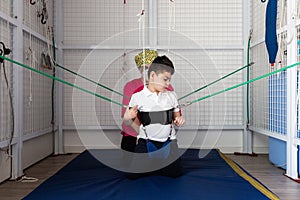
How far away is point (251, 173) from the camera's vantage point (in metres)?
3.02

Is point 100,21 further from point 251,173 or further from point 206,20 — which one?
point 251,173

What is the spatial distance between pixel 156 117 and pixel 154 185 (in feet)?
1.59

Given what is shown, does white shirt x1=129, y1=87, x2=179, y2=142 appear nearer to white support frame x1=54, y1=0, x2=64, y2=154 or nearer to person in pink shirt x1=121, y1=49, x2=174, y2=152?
person in pink shirt x1=121, y1=49, x2=174, y2=152

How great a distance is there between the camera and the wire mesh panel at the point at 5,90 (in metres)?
2.68

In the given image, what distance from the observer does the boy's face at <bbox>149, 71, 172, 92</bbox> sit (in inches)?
99.1

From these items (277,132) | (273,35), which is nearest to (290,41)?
(273,35)

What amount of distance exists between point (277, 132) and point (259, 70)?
2.78 feet

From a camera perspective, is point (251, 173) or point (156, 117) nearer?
point (156, 117)

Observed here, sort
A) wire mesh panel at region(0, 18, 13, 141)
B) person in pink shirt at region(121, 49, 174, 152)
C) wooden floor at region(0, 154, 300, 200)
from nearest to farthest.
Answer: wooden floor at region(0, 154, 300, 200) < wire mesh panel at region(0, 18, 13, 141) < person in pink shirt at region(121, 49, 174, 152)

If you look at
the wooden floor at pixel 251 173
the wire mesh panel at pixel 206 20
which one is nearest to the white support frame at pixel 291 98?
the wooden floor at pixel 251 173

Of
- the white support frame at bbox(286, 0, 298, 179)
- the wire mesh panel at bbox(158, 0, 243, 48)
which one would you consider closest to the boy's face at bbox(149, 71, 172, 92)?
the white support frame at bbox(286, 0, 298, 179)

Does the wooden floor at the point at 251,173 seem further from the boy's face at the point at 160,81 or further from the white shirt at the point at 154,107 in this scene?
the boy's face at the point at 160,81

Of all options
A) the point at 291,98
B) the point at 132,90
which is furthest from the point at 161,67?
the point at 291,98

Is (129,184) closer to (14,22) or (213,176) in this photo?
(213,176)
